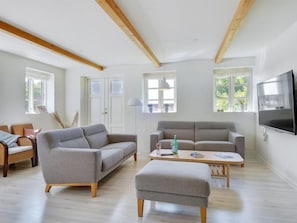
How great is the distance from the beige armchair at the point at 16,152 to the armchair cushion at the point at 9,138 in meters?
0.06

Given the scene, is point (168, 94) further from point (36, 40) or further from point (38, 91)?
point (38, 91)

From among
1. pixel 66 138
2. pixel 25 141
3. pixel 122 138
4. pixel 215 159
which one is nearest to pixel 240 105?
pixel 215 159

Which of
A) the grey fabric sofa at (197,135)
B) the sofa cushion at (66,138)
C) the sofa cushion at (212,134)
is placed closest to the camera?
the sofa cushion at (66,138)

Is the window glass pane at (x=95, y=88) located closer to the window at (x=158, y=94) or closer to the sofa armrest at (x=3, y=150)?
the window at (x=158, y=94)

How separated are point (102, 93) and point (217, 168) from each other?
387cm

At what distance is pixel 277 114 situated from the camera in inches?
119

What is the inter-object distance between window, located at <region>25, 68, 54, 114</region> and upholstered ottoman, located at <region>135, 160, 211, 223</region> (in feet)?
13.3

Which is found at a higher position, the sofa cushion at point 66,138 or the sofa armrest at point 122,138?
the sofa cushion at point 66,138

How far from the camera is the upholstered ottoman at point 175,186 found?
187cm

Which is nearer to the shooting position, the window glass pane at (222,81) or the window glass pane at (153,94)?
the window glass pane at (222,81)

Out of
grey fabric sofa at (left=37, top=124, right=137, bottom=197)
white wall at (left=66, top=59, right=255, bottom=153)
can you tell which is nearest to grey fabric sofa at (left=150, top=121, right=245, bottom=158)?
white wall at (left=66, top=59, right=255, bottom=153)

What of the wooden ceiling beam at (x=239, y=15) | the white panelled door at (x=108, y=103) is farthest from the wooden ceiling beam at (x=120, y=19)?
the white panelled door at (x=108, y=103)

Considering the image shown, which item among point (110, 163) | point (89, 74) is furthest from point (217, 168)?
point (89, 74)

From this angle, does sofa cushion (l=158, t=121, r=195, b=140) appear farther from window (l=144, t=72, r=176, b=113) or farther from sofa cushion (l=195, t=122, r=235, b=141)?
window (l=144, t=72, r=176, b=113)
